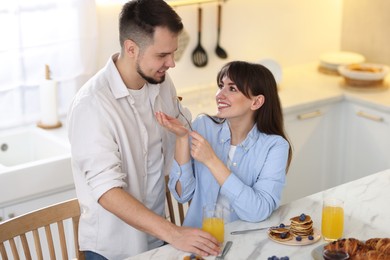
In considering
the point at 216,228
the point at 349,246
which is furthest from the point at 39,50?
the point at 349,246

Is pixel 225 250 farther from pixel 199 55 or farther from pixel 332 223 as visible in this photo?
pixel 199 55

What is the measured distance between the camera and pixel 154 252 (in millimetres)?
2154

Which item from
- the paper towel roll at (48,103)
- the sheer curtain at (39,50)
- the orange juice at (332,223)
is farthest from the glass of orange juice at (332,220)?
the sheer curtain at (39,50)

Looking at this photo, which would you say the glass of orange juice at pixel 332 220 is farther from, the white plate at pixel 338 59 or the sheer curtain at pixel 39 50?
the white plate at pixel 338 59

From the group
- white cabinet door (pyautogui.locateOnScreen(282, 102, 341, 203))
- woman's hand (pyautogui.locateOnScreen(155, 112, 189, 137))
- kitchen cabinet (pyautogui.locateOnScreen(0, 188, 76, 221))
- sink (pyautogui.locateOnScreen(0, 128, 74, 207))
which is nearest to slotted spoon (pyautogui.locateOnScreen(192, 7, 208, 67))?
white cabinet door (pyautogui.locateOnScreen(282, 102, 341, 203))

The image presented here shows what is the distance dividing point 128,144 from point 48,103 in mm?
1087

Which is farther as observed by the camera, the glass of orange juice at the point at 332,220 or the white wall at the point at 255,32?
the white wall at the point at 255,32

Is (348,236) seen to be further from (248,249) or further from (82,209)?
(82,209)

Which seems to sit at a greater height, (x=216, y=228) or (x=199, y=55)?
(x=199, y=55)

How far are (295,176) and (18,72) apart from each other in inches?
65.1

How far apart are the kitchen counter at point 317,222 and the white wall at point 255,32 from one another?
1585mm

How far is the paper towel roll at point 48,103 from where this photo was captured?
3.35 m

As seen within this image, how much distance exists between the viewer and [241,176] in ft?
8.15

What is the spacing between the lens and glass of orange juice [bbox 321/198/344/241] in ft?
7.23
